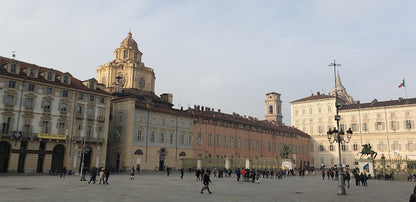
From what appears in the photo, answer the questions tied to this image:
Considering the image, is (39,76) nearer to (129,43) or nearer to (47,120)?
(47,120)

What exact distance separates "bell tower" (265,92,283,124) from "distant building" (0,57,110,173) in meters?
99.4

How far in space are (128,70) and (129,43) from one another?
7.19 meters

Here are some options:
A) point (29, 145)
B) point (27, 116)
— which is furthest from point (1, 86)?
point (29, 145)

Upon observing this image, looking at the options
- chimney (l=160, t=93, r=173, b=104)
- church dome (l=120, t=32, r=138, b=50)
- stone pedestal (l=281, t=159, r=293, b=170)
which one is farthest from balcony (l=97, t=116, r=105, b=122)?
church dome (l=120, t=32, r=138, b=50)

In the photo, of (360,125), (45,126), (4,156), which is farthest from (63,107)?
(360,125)

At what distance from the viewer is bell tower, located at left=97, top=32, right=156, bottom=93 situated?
70.7 m

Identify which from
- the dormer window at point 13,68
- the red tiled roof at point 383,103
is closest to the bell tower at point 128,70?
the dormer window at point 13,68

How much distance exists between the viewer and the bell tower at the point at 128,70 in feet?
232

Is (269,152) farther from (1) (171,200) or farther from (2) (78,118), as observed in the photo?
(1) (171,200)

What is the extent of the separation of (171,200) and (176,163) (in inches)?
1605

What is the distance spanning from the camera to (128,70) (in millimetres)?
70875

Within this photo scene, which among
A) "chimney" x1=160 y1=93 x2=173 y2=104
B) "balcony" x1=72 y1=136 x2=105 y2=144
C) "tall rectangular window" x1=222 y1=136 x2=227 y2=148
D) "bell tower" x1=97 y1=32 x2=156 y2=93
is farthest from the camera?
"bell tower" x1=97 y1=32 x2=156 y2=93

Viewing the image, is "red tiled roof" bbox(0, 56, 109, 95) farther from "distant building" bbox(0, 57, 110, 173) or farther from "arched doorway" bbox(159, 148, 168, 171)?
"arched doorway" bbox(159, 148, 168, 171)

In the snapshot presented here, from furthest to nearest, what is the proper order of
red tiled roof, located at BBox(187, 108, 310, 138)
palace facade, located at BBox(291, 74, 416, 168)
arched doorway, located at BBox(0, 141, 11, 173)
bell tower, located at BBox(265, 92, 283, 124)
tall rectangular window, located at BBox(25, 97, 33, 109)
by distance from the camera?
1. bell tower, located at BBox(265, 92, 283, 124)
2. palace facade, located at BBox(291, 74, 416, 168)
3. red tiled roof, located at BBox(187, 108, 310, 138)
4. tall rectangular window, located at BBox(25, 97, 33, 109)
5. arched doorway, located at BBox(0, 141, 11, 173)
